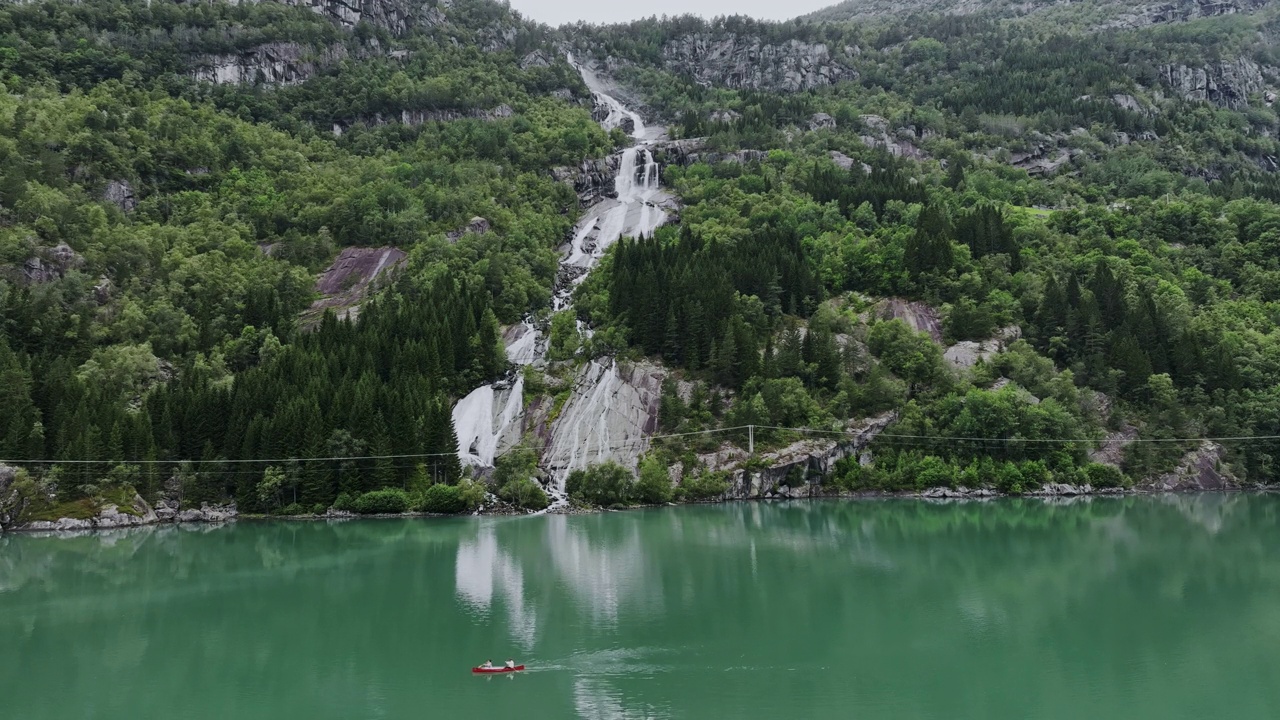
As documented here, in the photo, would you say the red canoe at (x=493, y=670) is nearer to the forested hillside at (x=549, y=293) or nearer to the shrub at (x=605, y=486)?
the forested hillside at (x=549, y=293)

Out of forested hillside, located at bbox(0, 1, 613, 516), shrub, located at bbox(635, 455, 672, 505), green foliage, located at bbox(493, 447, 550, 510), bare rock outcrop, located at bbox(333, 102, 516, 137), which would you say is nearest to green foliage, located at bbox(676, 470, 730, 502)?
shrub, located at bbox(635, 455, 672, 505)

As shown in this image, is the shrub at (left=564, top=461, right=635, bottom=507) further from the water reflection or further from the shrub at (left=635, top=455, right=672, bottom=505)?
the water reflection

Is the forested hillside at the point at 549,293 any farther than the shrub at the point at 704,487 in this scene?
No

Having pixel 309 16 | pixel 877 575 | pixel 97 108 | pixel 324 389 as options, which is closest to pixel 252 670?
pixel 877 575

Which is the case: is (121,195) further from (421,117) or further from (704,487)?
(704,487)

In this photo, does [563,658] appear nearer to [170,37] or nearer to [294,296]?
[294,296]

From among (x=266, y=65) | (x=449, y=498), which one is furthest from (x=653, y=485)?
(x=266, y=65)

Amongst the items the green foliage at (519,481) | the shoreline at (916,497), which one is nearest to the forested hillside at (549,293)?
the shoreline at (916,497)
